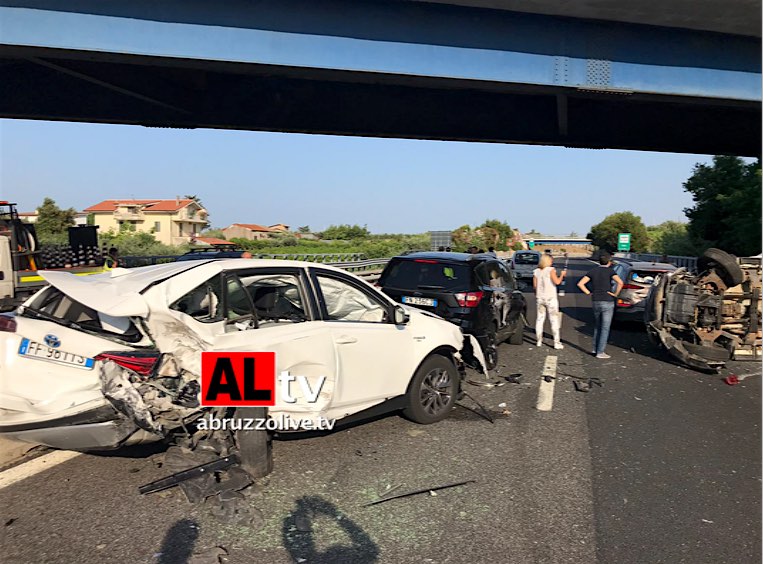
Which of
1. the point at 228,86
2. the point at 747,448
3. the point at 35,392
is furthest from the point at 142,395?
the point at 228,86

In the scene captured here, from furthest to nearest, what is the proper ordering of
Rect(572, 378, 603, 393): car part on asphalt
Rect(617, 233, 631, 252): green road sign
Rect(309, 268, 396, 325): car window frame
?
Rect(617, 233, 631, 252): green road sign < Rect(572, 378, 603, 393): car part on asphalt < Rect(309, 268, 396, 325): car window frame

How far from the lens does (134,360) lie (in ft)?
13.1

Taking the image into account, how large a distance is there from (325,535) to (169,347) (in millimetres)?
1696

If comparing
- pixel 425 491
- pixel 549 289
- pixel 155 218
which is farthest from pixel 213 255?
pixel 155 218

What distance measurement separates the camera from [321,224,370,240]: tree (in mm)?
98688

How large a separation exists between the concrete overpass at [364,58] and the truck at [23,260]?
109 inches

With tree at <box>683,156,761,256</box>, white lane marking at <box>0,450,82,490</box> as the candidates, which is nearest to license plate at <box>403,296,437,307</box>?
white lane marking at <box>0,450,82,490</box>

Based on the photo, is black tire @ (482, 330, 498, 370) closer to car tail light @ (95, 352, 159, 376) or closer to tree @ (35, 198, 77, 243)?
car tail light @ (95, 352, 159, 376)

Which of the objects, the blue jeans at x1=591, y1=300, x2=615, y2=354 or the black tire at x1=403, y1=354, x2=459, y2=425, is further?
the blue jeans at x1=591, y1=300, x2=615, y2=354

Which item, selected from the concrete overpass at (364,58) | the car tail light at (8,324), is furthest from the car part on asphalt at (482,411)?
the concrete overpass at (364,58)

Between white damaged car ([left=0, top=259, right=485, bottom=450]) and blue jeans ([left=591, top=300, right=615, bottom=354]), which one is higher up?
white damaged car ([left=0, top=259, right=485, bottom=450])

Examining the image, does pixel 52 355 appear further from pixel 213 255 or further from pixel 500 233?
pixel 500 233

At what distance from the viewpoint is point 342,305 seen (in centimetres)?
630

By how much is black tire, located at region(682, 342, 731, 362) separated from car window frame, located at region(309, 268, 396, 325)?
560 cm
